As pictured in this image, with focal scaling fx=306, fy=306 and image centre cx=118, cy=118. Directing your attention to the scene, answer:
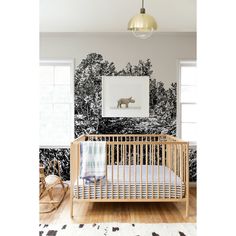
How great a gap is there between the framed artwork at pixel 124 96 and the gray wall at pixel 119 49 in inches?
9.6

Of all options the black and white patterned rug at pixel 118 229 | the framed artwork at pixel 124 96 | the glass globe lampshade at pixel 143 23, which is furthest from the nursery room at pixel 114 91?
the glass globe lampshade at pixel 143 23

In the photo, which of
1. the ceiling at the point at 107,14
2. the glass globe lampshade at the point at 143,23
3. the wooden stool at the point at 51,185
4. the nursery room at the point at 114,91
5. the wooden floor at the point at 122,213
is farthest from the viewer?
the nursery room at the point at 114,91

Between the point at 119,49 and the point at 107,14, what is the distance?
106cm

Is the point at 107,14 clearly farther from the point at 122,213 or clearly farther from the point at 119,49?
the point at 122,213

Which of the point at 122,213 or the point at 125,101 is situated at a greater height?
the point at 125,101

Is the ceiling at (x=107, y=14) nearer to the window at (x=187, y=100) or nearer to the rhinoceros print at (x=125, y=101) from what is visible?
the window at (x=187, y=100)

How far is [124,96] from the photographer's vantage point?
16.6 feet

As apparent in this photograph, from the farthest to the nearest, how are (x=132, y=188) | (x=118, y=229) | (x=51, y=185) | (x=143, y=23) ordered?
(x=51, y=185) → (x=132, y=188) → (x=118, y=229) → (x=143, y=23)

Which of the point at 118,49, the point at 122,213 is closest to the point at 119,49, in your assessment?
the point at 118,49

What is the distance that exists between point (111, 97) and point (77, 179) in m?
1.81

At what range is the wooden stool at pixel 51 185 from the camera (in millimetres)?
3910

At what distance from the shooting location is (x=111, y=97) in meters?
5.02
